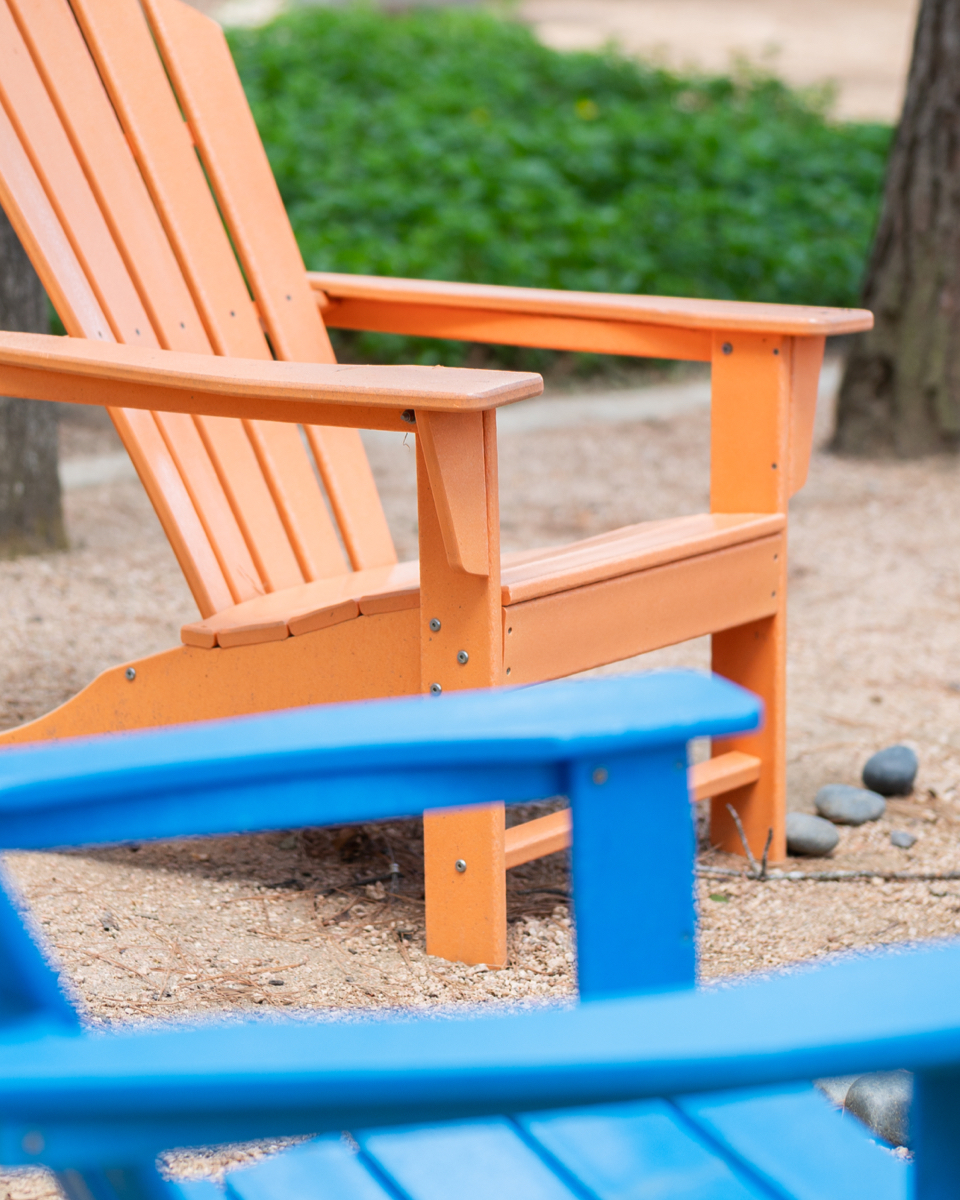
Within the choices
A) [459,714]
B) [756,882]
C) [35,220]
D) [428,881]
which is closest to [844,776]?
[756,882]

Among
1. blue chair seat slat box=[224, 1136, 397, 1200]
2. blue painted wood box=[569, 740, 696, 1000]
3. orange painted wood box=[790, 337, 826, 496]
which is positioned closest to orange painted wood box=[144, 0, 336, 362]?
orange painted wood box=[790, 337, 826, 496]

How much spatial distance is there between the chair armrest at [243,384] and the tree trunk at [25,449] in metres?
1.76

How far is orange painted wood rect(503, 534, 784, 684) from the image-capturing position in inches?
67.6

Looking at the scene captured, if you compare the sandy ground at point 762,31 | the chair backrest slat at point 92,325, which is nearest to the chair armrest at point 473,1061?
the chair backrest slat at point 92,325

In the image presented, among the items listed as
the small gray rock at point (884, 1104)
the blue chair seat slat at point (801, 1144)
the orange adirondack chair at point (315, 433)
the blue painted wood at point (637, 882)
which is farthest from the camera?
the orange adirondack chair at point (315, 433)

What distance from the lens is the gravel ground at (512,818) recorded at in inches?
69.2

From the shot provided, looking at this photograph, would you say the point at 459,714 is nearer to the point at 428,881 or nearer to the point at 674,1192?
the point at 674,1192

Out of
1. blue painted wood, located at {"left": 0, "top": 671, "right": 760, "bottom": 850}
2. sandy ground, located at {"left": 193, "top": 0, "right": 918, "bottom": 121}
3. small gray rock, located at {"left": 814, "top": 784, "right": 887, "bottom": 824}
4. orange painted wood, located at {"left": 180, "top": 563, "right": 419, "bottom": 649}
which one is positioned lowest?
small gray rock, located at {"left": 814, "top": 784, "right": 887, "bottom": 824}

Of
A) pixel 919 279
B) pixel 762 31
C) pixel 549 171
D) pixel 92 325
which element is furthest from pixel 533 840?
pixel 762 31

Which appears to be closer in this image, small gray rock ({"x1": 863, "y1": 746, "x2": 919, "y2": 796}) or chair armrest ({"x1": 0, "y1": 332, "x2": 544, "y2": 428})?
chair armrest ({"x1": 0, "y1": 332, "x2": 544, "y2": 428})

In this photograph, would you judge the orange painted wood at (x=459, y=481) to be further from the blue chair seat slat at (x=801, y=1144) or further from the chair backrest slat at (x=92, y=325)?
the blue chair seat slat at (x=801, y=1144)

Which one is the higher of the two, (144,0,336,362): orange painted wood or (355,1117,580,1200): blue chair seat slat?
(144,0,336,362): orange painted wood

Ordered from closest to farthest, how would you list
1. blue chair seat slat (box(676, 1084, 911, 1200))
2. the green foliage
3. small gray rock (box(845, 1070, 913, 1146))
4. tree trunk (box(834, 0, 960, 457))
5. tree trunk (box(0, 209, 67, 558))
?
blue chair seat slat (box(676, 1084, 911, 1200)), small gray rock (box(845, 1070, 913, 1146)), tree trunk (box(0, 209, 67, 558)), tree trunk (box(834, 0, 960, 457)), the green foliage

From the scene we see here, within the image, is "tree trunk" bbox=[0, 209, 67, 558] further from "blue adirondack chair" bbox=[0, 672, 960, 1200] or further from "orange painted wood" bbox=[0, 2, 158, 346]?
"blue adirondack chair" bbox=[0, 672, 960, 1200]
